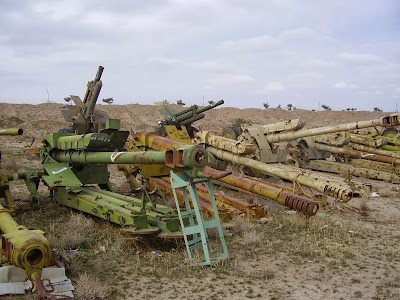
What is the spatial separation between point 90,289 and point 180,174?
1.77m

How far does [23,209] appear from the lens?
8.60 m

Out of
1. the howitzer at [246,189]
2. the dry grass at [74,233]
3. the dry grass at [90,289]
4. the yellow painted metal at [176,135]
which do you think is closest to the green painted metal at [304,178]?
the howitzer at [246,189]

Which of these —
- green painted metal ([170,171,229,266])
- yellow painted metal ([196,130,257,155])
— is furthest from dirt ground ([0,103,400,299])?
yellow painted metal ([196,130,257,155])

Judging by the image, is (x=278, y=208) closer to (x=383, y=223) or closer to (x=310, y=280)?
(x=383, y=223)

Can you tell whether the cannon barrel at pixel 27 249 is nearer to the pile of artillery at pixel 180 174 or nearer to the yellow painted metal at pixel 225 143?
the pile of artillery at pixel 180 174

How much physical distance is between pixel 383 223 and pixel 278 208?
2060mm

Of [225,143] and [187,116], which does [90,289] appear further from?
[187,116]

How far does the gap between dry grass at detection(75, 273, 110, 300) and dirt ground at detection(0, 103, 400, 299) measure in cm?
2

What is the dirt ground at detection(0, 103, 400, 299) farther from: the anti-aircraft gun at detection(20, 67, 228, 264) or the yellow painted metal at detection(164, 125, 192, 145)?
the yellow painted metal at detection(164, 125, 192, 145)

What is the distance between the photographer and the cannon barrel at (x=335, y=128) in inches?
373

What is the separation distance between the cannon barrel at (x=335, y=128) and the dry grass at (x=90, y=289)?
7.02 metres

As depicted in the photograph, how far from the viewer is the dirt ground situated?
16.6ft

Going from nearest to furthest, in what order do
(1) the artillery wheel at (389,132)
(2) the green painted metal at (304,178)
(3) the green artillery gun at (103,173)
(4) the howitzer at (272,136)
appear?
1. (3) the green artillery gun at (103,173)
2. (2) the green painted metal at (304,178)
3. (4) the howitzer at (272,136)
4. (1) the artillery wheel at (389,132)

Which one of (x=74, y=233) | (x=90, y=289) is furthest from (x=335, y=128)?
(x=90, y=289)
